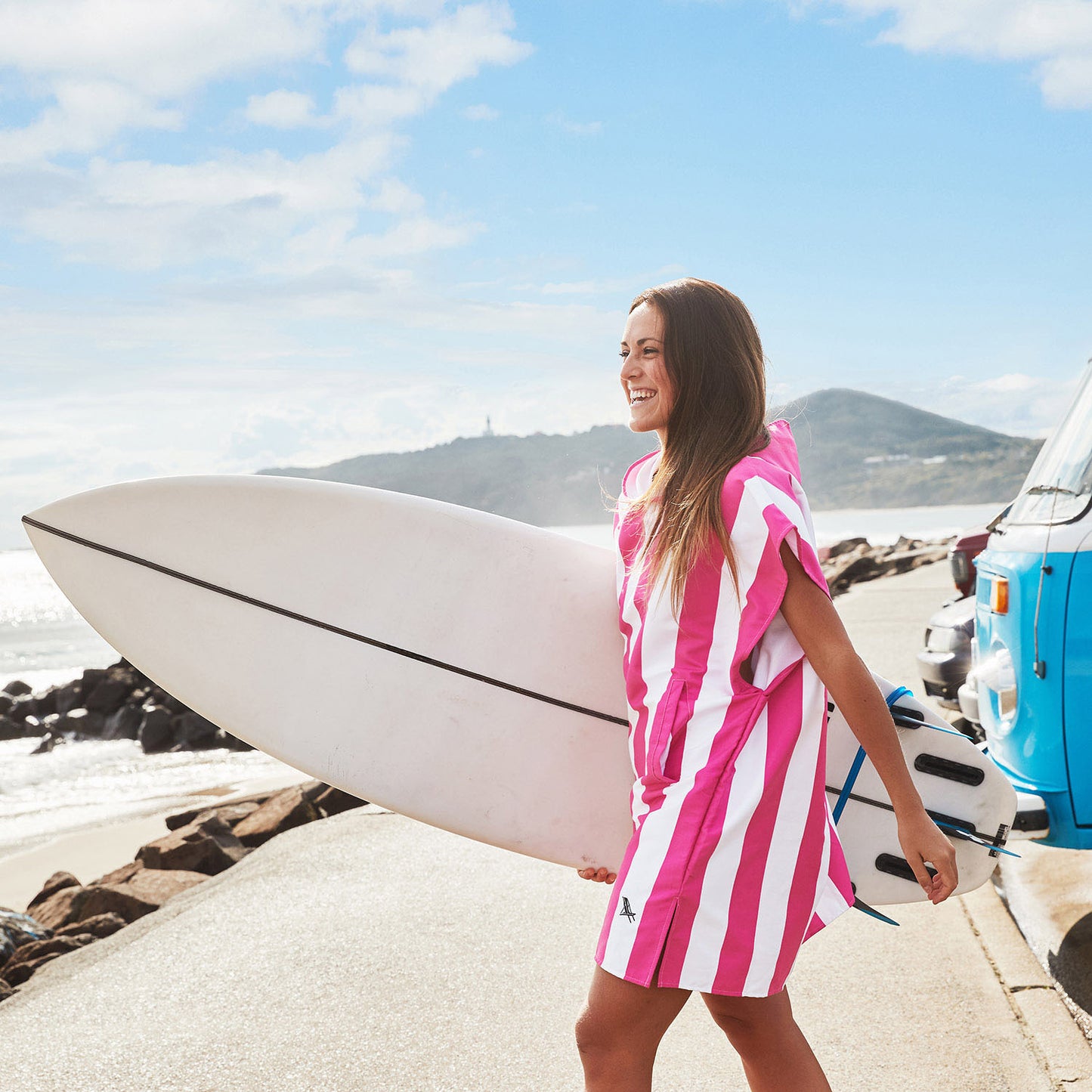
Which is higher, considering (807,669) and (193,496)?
(193,496)

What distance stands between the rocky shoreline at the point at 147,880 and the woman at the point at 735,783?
282 centimetres

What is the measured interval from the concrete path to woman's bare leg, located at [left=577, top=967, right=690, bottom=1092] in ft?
3.35

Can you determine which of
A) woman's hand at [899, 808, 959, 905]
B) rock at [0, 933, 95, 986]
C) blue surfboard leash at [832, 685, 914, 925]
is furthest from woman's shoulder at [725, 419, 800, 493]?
rock at [0, 933, 95, 986]

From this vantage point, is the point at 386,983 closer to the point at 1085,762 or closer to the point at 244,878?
the point at 244,878

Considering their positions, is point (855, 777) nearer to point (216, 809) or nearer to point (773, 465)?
point (773, 465)

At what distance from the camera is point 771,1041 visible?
1597mm

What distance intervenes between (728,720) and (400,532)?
4.18ft

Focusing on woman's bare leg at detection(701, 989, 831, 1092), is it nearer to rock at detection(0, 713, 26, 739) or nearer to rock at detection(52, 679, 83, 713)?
rock at detection(0, 713, 26, 739)

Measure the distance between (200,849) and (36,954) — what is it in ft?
3.42

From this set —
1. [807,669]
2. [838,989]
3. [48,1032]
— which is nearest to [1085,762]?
[838,989]

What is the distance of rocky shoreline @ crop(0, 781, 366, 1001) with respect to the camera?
13.0 feet

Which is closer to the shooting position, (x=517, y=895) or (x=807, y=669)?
(x=807, y=669)

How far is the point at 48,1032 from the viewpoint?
2902 mm

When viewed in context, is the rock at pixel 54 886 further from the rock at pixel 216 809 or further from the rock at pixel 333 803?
the rock at pixel 333 803
